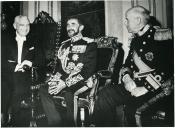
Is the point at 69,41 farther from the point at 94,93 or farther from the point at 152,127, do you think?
the point at 152,127

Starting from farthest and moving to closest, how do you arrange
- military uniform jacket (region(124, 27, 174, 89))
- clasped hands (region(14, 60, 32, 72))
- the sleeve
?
1. clasped hands (region(14, 60, 32, 72))
2. the sleeve
3. military uniform jacket (region(124, 27, 174, 89))

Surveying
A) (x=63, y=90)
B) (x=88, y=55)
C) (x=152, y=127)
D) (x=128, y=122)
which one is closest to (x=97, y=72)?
(x=88, y=55)

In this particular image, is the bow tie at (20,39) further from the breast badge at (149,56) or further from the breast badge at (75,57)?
the breast badge at (149,56)

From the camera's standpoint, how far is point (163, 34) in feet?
6.42

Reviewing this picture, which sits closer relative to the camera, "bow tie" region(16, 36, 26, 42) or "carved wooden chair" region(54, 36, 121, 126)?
"carved wooden chair" region(54, 36, 121, 126)

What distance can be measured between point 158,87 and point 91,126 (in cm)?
54

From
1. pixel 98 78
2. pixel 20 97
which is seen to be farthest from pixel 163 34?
pixel 20 97

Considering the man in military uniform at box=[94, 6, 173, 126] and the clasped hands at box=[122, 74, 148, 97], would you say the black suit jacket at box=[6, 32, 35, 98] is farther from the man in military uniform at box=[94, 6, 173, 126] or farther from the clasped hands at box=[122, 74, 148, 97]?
the clasped hands at box=[122, 74, 148, 97]

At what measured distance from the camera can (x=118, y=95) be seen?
1991mm

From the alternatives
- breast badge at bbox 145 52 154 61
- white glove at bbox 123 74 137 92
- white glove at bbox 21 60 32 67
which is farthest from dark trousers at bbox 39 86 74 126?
breast badge at bbox 145 52 154 61

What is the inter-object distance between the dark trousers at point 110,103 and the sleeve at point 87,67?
0.51 feet

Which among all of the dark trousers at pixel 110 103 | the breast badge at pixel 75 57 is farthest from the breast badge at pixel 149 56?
the breast badge at pixel 75 57

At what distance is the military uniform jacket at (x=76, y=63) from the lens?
2.05 m

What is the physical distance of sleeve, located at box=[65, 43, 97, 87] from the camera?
6.70ft
